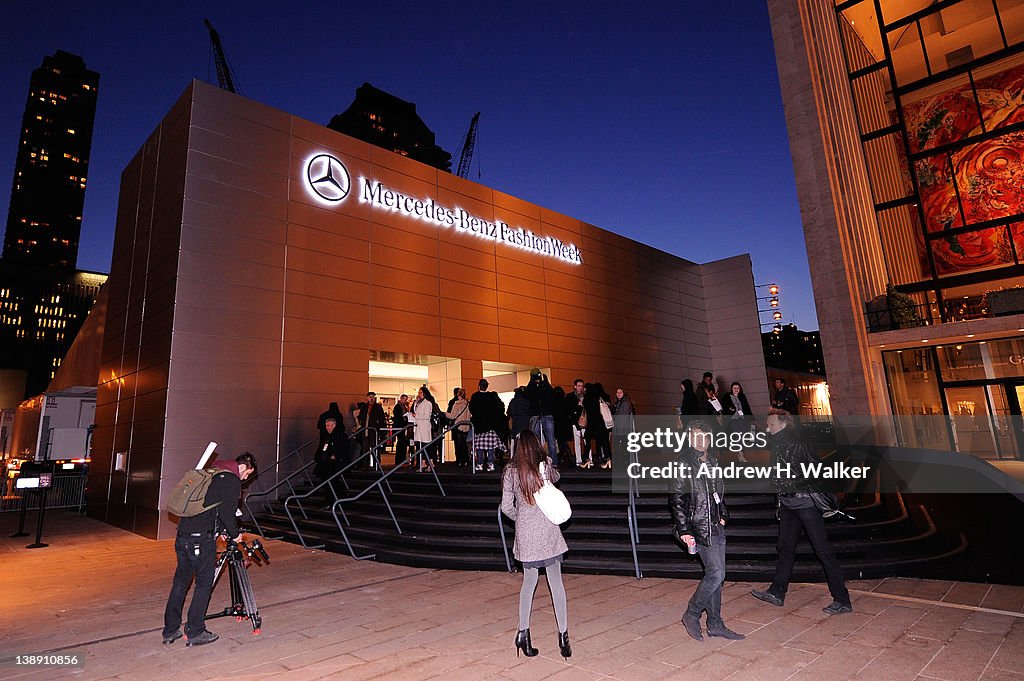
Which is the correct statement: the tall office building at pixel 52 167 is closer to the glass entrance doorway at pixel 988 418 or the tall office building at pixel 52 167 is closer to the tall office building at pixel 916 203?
the tall office building at pixel 916 203

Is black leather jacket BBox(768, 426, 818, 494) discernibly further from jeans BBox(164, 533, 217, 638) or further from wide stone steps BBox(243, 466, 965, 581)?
jeans BBox(164, 533, 217, 638)

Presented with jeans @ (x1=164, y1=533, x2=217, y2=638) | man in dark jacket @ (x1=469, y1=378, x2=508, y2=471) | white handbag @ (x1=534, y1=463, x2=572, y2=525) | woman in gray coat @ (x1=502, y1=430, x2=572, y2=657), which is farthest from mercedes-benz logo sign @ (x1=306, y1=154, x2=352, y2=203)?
white handbag @ (x1=534, y1=463, x2=572, y2=525)

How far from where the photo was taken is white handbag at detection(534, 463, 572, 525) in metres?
4.05

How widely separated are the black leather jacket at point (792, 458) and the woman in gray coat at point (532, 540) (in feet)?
7.70

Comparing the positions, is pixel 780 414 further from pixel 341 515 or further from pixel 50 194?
pixel 50 194

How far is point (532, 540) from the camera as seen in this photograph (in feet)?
13.5

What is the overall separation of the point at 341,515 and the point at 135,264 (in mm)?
10270

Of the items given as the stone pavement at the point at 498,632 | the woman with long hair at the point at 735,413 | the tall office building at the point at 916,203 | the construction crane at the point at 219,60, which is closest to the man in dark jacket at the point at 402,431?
the stone pavement at the point at 498,632

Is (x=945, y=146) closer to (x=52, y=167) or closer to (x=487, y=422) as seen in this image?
(x=487, y=422)

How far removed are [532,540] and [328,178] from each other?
13.4 metres

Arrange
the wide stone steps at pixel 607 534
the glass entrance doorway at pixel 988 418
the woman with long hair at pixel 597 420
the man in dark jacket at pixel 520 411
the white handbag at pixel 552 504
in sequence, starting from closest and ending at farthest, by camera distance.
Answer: the white handbag at pixel 552 504
the wide stone steps at pixel 607 534
the man in dark jacket at pixel 520 411
the woman with long hair at pixel 597 420
the glass entrance doorway at pixel 988 418

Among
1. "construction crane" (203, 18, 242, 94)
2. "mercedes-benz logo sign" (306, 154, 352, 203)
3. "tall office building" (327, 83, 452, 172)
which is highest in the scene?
"tall office building" (327, 83, 452, 172)

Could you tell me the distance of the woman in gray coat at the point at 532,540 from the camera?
408cm

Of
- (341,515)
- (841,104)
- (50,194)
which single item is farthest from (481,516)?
(50,194)
